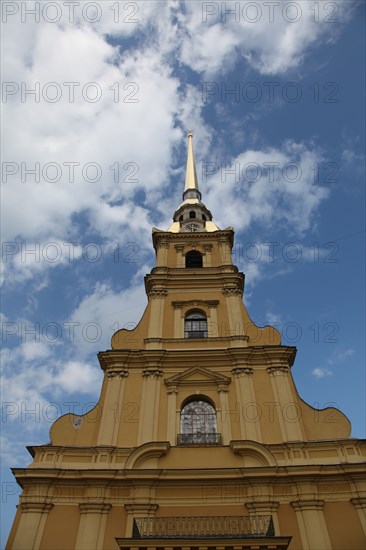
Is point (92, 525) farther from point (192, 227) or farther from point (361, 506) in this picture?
point (192, 227)

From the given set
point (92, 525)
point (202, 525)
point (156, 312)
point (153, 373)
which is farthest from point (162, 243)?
point (202, 525)

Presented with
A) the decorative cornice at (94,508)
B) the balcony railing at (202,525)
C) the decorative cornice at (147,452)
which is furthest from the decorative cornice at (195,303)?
the balcony railing at (202,525)

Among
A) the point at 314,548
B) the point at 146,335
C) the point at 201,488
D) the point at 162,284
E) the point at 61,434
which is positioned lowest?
the point at 314,548

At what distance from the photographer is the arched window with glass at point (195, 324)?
64.2 ft

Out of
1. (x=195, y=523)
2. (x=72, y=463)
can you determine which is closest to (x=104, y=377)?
(x=72, y=463)

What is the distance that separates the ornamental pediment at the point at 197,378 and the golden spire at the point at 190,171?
653 inches

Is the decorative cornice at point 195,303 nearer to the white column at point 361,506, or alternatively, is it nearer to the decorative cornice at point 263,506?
the decorative cornice at point 263,506

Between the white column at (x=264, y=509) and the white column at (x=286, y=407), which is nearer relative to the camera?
the white column at (x=264, y=509)

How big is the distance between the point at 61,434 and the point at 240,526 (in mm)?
6878

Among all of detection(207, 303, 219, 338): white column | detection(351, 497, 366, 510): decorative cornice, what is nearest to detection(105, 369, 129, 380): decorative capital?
detection(207, 303, 219, 338): white column

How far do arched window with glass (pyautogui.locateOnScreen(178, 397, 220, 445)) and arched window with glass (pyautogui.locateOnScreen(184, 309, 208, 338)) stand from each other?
3146mm

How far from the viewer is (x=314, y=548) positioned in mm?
13109

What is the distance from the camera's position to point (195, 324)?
20094 millimetres

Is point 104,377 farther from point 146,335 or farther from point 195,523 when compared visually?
point 195,523
